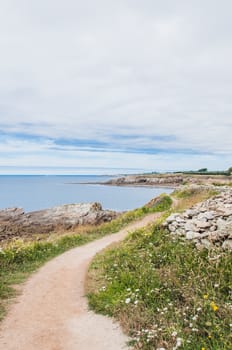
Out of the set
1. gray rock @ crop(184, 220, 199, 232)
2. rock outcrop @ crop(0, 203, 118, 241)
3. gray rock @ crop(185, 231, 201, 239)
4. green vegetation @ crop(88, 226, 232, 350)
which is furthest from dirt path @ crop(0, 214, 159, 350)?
rock outcrop @ crop(0, 203, 118, 241)

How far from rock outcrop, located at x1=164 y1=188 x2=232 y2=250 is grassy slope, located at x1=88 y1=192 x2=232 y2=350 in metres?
0.54

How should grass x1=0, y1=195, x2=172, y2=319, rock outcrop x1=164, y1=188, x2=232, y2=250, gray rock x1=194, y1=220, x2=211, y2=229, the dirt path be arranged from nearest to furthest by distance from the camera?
the dirt path < grass x1=0, y1=195, x2=172, y2=319 < rock outcrop x1=164, y1=188, x2=232, y2=250 < gray rock x1=194, y1=220, x2=211, y2=229

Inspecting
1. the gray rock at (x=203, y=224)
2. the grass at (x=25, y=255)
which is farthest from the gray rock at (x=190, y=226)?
the grass at (x=25, y=255)

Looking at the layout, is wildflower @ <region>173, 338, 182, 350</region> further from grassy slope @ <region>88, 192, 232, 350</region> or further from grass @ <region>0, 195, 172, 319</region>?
grass @ <region>0, 195, 172, 319</region>

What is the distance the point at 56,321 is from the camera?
7.45m

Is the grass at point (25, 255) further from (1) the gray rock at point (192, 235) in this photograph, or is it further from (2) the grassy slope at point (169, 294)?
(1) the gray rock at point (192, 235)

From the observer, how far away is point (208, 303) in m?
6.55

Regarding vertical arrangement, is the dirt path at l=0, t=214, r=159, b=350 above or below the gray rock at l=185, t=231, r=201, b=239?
below

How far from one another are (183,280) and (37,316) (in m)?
3.57

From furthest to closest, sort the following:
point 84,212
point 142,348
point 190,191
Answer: point 190,191 < point 84,212 < point 142,348

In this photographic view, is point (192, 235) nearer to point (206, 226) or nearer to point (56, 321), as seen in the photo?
point (206, 226)

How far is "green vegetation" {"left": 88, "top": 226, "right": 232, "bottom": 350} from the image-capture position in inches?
233

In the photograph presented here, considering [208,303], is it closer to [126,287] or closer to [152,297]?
[152,297]

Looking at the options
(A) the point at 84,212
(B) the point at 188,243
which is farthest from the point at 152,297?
(A) the point at 84,212
